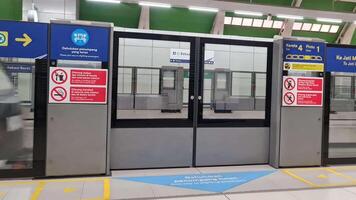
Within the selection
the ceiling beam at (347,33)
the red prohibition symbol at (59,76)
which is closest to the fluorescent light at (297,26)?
the ceiling beam at (347,33)

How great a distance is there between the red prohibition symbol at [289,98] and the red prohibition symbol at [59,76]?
10.4 feet

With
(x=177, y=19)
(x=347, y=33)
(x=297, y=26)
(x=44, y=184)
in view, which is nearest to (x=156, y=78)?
(x=44, y=184)

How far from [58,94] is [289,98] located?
10.8 feet

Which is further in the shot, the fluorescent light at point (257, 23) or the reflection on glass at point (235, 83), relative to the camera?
the fluorescent light at point (257, 23)

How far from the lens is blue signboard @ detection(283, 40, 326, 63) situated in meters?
4.69

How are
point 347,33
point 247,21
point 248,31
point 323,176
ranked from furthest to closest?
point 347,33
point 248,31
point 247,21
point 323,176

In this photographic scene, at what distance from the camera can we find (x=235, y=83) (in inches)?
199

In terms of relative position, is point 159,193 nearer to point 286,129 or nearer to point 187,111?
point 187,111

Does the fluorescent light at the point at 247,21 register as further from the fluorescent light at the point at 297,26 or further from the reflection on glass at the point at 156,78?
the reflection on glass at the point at 156,78

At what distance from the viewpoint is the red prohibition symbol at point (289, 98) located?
4.73 meters

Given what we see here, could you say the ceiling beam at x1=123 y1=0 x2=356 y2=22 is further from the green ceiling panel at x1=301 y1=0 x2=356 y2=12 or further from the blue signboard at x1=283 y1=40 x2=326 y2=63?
the blue signboard at x1=283 y1=40 x2=326 y2=63

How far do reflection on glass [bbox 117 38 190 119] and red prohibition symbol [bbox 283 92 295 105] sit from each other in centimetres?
149

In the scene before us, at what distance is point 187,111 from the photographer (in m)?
4.68

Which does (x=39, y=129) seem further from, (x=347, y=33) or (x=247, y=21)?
(x=347, y=33)
